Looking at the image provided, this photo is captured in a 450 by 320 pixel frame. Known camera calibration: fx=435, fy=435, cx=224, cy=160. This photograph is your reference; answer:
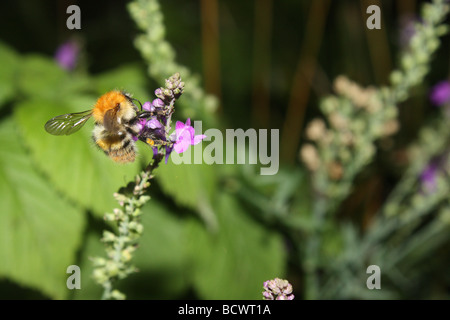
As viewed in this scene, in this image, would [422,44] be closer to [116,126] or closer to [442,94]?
[442,94]

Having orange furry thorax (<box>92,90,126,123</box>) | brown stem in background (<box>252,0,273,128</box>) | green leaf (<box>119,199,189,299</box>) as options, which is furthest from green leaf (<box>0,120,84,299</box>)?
brown stem in background (<box>252,0,273,128</box>)

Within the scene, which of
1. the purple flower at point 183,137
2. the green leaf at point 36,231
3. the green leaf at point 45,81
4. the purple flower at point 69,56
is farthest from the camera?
the purple flower at point 69,56

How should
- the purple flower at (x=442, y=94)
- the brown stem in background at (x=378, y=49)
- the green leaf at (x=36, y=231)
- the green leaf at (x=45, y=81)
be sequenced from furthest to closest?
the brown stem in background at (x=378, y=49) → the purple flower at (x=442, y=94) → the green leaf at (x=45, y=81) → the green leaf at (x=36, y=231)

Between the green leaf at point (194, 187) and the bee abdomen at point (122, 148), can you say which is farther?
the green leaf at point (194, 187)

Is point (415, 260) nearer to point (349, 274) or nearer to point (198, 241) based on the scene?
point (349, 274)

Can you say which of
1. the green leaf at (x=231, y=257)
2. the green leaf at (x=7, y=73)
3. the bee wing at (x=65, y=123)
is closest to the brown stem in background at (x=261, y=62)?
the green leaf at (x=231, y=257)

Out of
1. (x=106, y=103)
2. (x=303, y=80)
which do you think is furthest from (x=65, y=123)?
(x=303, y=80)

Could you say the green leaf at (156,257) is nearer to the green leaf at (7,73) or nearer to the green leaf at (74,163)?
the green leaf at (74,163)
